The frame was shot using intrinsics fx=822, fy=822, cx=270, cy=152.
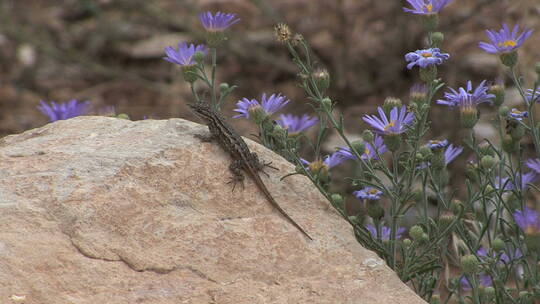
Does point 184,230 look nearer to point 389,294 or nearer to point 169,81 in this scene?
point 389,294

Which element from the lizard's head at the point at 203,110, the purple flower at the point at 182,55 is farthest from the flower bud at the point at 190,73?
the lizard's head at the point at 203,110

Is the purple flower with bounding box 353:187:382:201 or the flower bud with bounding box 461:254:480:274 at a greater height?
the flower bud with bounding box 461:254:480:274

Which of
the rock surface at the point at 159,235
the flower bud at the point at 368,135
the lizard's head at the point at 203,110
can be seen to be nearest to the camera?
the rock surface at the point at 159,235

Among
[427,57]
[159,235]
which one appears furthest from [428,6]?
[159,235]

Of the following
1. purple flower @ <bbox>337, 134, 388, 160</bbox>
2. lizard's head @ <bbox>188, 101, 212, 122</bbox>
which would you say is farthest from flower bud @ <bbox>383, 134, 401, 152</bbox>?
lizard's head @ <bbox>188, 101, 212, 122</bbox>

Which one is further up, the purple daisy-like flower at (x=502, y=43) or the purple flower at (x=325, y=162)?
the purple daisy-like flower at (x=502, y=43)

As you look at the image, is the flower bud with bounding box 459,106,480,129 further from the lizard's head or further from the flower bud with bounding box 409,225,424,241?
the lizard's head

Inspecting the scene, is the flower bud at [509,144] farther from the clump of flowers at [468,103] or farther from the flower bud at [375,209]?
the flower bud at [375,209]
